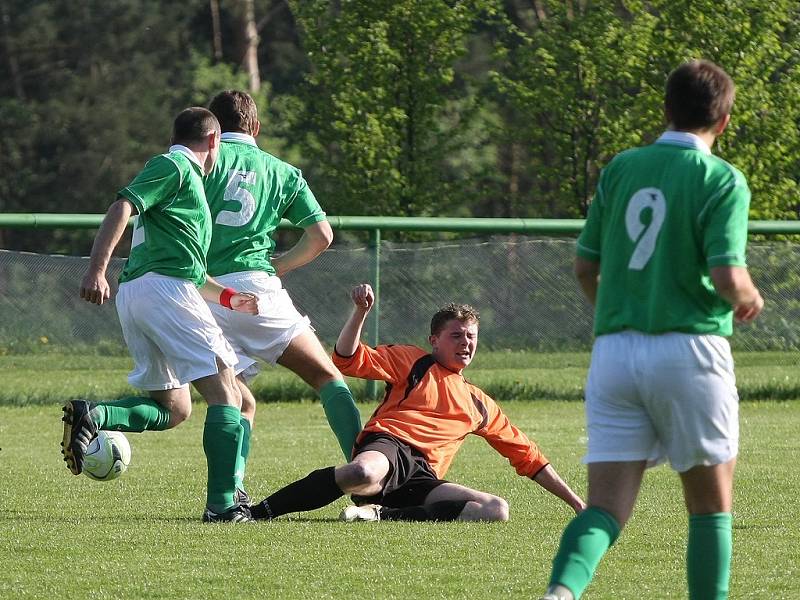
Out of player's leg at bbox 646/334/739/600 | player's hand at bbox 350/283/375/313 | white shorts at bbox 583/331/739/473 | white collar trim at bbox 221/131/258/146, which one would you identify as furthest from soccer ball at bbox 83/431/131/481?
player's leg at bbox 646/334/739/600

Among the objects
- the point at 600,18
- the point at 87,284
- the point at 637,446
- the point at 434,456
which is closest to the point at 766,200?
the point at 600,18

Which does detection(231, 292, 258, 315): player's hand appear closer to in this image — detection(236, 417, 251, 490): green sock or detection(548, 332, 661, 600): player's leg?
detection(236, 417, 251, 490): green sock

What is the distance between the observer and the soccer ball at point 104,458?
6.95m

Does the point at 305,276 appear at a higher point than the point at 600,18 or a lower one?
lower

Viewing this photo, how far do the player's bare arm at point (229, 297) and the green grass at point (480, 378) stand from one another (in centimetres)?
690

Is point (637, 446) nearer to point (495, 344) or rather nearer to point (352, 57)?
point (495, 344)

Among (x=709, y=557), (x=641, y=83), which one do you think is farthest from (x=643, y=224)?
(x=641, y=83)

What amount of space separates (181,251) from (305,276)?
7461mm

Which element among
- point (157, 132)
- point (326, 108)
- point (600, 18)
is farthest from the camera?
point (157, 132)

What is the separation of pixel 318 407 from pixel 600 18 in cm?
975

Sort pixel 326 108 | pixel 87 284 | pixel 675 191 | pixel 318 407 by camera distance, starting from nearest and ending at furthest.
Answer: pixel 675 191 < pixel 87 284 < pixel 318 407 < pixel 326 108

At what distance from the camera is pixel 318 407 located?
13719mm

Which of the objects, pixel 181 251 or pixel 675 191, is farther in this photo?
pixel 181 251

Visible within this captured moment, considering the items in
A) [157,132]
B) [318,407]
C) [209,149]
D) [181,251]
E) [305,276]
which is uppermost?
[209,149]
